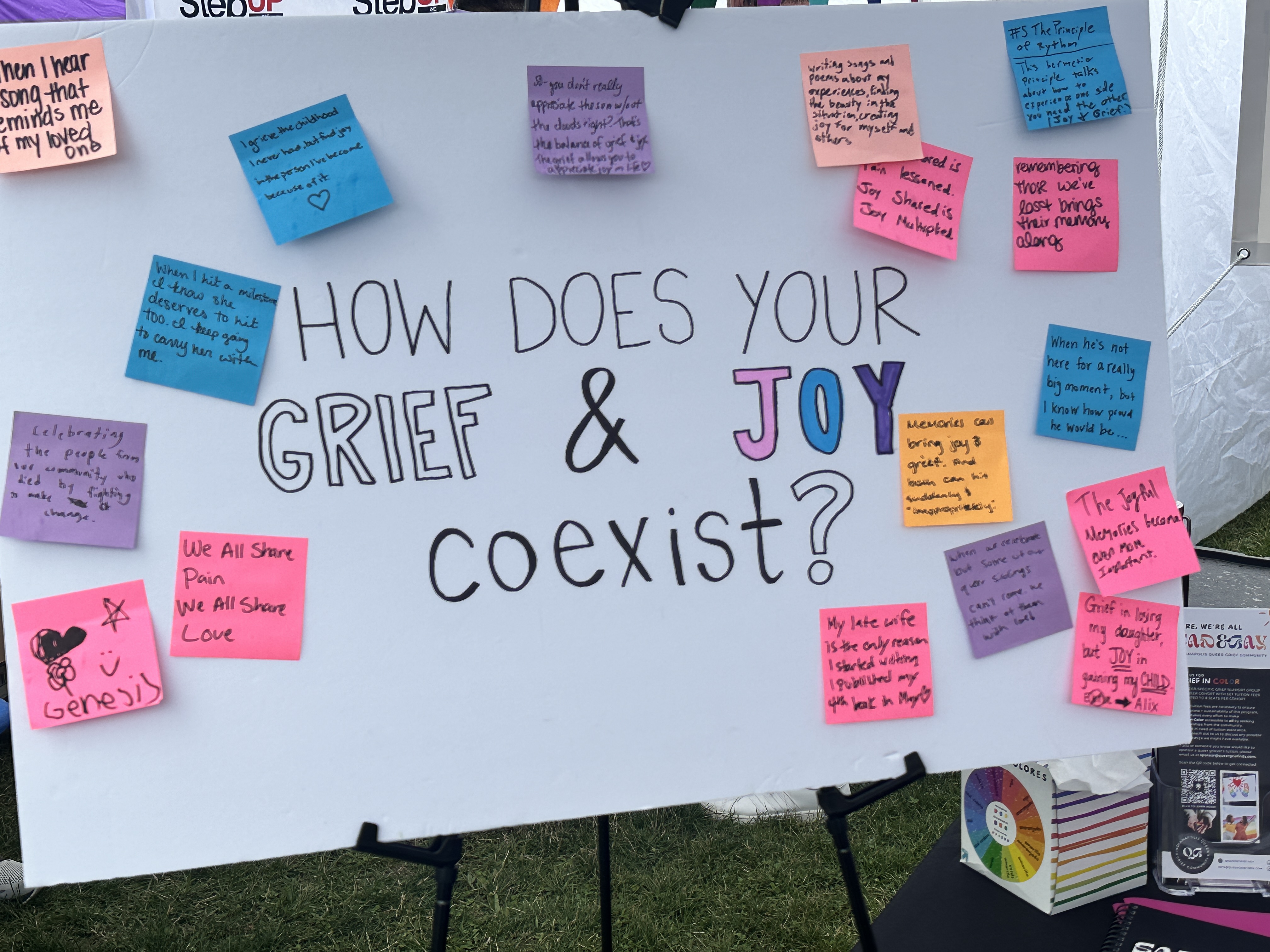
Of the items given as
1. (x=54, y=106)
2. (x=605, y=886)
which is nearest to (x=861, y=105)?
(x=54, y=106)

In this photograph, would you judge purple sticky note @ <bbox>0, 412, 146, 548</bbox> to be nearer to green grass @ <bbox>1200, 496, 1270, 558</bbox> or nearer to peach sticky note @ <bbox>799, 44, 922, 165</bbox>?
peach sticky note @ <bbox>799, 44, 922, 165</bbox>

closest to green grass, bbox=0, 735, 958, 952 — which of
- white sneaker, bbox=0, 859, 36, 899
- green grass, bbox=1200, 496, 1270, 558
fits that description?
white sneaker, bbox=0, 859, 36, 899

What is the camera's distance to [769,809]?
2303 mm

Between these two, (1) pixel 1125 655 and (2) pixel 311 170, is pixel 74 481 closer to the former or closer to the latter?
(2) pixel 311 170

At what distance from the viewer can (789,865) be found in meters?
2.13

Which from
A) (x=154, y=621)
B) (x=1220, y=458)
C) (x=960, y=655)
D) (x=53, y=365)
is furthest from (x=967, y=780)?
(x=1220, y=458)

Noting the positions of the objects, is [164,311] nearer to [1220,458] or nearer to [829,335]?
[829,335]

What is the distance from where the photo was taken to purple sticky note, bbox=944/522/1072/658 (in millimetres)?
935

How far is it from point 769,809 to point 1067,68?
181cm

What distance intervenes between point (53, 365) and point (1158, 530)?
1.02 metres

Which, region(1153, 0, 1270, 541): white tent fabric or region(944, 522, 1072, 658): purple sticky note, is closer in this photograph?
region(944, 522, 1072, 658): purple sticky note

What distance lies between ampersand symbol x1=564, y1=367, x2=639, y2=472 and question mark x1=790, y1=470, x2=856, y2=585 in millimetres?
185

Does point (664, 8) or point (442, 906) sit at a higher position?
point (664, 8)

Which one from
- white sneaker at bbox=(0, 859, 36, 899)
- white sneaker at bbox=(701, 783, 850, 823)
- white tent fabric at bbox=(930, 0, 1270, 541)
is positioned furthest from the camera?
white tent fabric at bbox=(930, 0, 1270, 541)
